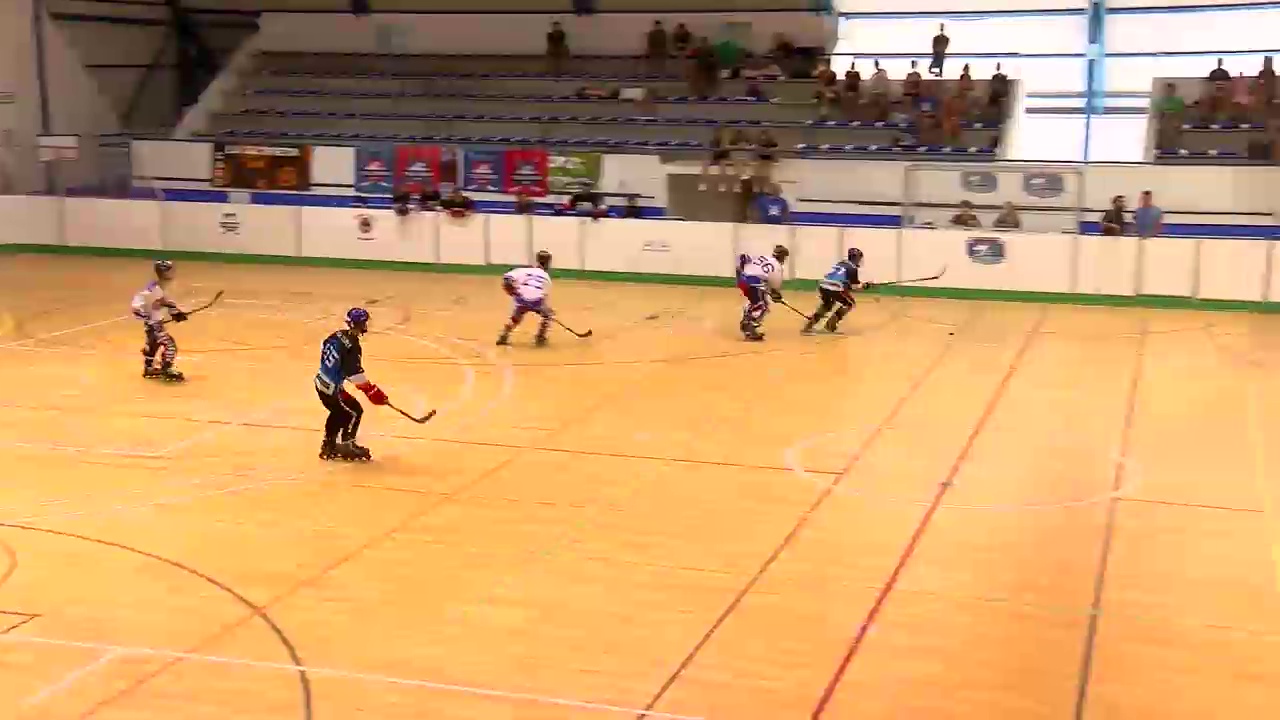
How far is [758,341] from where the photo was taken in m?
20.9

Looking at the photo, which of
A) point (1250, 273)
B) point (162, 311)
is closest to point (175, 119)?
point (162, 311)

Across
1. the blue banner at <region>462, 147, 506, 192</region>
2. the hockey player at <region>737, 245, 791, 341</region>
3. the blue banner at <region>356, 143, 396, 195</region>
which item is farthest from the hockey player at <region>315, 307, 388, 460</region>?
the blue banner at <region>356, 143, 396, 195</region>

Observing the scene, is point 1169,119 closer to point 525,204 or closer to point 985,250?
point 985,250

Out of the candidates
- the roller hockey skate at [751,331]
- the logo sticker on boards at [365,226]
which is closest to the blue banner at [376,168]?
the logo sticker on boards at [365,226]

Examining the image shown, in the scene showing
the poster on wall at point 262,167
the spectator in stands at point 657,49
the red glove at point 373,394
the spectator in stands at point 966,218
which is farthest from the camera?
the spectator in stands at point 657,49

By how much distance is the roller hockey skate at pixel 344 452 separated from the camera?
13.2 metres

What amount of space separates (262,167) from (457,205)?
21.1ft

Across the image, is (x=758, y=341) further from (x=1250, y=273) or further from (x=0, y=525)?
(x=0, y=525)

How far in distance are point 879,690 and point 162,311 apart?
39.1ft

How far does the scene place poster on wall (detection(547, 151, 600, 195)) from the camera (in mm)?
31062

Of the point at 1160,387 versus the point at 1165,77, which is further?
the point at 1165,77

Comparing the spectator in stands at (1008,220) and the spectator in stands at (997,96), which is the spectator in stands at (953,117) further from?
the spectator in stands at (1008,220)

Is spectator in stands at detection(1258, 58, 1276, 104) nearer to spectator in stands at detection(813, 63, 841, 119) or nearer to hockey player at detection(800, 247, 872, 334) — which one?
spectator in stands at detection(813, 63, 841, 119)

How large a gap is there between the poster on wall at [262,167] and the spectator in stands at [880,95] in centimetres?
1362
